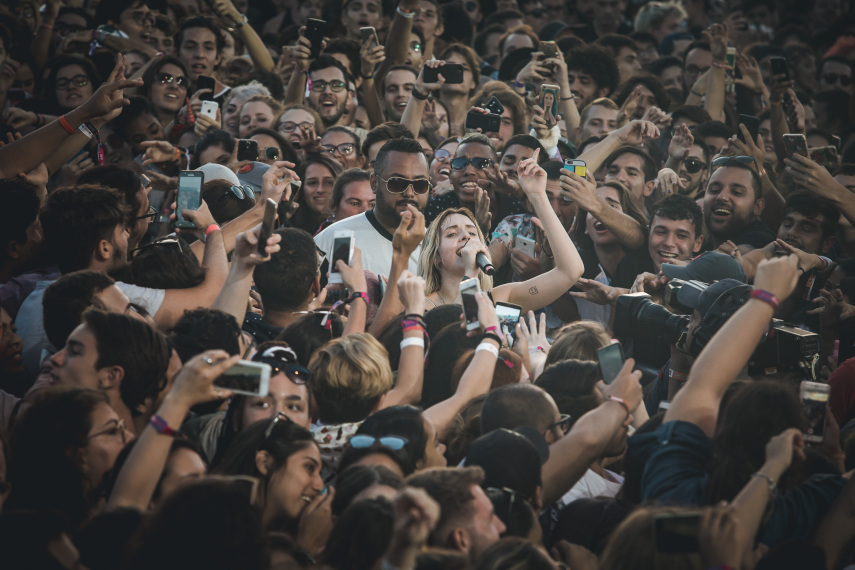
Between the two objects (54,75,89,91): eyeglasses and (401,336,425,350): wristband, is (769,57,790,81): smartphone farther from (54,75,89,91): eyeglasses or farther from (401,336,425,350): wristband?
(54,75,89,91): eyeglasses

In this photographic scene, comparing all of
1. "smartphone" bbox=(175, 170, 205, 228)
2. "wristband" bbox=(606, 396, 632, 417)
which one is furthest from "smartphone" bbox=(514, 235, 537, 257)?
"wristband" bbox=(606, 396, 632, 417)

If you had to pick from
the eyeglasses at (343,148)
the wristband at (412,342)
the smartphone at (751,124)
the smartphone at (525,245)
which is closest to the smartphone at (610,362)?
the wristband at (412,342)

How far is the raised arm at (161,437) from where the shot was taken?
8.57ft

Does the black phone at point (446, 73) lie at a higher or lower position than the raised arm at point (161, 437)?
higher

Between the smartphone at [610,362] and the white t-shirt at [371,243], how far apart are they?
79.2 inches

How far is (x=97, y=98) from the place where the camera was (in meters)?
4.68

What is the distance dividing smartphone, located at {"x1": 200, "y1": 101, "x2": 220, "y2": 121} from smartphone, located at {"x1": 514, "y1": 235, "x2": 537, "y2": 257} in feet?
9.10

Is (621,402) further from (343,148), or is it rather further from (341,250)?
(343,148)

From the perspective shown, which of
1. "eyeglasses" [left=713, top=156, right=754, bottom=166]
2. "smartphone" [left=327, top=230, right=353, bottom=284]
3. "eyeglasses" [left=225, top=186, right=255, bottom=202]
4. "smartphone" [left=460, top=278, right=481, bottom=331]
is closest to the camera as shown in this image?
"smartphone" [left=460, top=278, right=481, bottom=331]

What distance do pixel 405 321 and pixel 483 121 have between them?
328cm

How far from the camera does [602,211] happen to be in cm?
575

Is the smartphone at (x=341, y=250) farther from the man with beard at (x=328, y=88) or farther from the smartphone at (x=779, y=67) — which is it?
the smartphone at (x=779, y=67)

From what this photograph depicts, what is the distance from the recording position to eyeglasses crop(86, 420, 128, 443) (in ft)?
9.15

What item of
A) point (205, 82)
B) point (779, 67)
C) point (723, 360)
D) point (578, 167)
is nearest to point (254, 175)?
point (205, 82)
